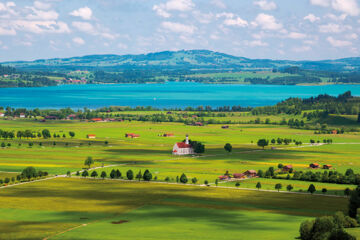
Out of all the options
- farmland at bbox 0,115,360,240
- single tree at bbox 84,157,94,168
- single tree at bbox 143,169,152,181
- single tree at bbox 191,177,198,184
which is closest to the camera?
farmland at bbox 0,115,360,240

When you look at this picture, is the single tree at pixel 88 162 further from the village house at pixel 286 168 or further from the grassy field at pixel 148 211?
the village house at pixel 286 168

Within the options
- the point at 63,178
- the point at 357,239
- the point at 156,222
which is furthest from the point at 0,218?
the point at 357,239

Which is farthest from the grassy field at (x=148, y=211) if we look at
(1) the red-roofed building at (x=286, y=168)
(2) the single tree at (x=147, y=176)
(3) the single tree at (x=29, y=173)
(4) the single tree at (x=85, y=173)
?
(1) the red-roofed building at (x=286, y=168)

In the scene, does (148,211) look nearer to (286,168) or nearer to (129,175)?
(129,175)

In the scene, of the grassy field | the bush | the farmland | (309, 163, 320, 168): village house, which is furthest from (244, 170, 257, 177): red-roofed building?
the bush

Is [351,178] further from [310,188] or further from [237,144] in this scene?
[237,144]

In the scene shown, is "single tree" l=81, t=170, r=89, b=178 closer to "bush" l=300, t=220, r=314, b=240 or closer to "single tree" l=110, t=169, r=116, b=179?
"single tree" l=110, t=169, r=116, b=179
